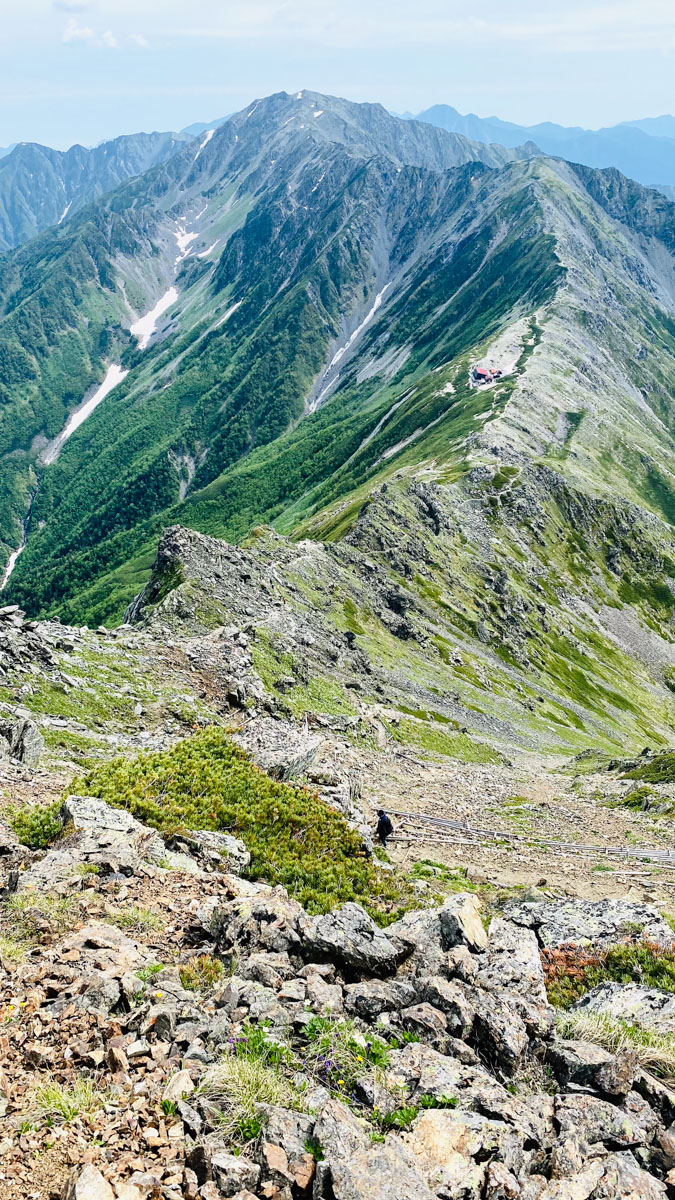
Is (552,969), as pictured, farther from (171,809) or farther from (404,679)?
(404,679)

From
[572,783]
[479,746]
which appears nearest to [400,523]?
[479,746]

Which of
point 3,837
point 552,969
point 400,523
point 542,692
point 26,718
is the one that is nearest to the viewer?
point 552,969

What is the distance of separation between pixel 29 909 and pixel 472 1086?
1120 cm

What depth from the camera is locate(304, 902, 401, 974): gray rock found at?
17.1m

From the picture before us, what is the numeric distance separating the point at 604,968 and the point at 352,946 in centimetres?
794

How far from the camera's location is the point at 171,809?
2603cm

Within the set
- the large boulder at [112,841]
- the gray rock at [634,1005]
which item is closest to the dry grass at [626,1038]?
the gray rock at [634,1005]

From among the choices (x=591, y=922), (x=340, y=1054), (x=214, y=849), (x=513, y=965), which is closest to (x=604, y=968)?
(x=591, y=922)

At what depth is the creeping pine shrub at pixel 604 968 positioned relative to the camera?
18812 millimetres

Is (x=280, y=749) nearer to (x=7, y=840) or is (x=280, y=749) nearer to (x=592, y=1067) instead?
(x=7, y=840)

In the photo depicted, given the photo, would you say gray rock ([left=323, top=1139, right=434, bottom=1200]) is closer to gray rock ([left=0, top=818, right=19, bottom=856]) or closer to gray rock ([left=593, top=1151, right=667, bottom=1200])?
gray rock ([left=593, top=1151, right=667, bottom=1200])

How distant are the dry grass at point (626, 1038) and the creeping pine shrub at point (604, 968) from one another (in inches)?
94.7

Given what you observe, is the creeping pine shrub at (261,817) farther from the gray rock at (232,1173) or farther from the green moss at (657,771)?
the green moss at (657,771)

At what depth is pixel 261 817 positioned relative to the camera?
26.8 m
